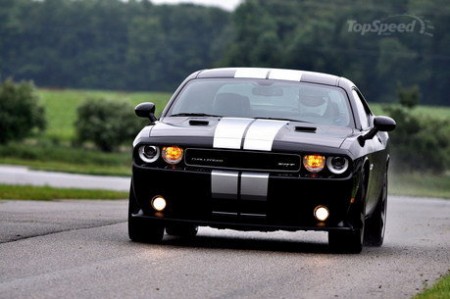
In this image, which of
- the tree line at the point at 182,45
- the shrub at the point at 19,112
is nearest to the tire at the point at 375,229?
the tree line at the point at 182,45

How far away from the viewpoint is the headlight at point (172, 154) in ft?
38.5

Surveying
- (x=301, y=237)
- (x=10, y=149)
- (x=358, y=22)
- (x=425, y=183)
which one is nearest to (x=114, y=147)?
(x=10, y=149)

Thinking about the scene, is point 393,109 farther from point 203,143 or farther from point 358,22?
point 203,143

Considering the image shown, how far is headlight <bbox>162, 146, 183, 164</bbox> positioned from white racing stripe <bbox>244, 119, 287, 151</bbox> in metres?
0.56

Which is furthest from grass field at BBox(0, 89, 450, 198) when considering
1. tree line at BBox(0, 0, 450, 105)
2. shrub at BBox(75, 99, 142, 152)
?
tree line at BBox(0, 0, 450, 105)

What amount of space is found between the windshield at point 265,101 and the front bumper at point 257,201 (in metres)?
1.13

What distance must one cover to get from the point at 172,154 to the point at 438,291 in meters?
3.31

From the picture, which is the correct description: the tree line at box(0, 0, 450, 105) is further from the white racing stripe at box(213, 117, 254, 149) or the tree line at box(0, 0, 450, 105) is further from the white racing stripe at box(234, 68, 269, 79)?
the white racing stripe at box(213, 117, 254, 149)

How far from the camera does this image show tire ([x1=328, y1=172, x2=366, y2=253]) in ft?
38.8

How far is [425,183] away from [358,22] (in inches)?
672

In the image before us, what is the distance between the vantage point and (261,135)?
11711mm

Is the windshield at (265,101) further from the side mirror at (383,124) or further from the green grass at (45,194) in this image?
the green grass at (45,194)

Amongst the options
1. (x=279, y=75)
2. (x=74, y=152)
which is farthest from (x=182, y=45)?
(x=279, y=75)

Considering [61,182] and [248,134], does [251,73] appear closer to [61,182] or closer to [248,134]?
[248,134]
